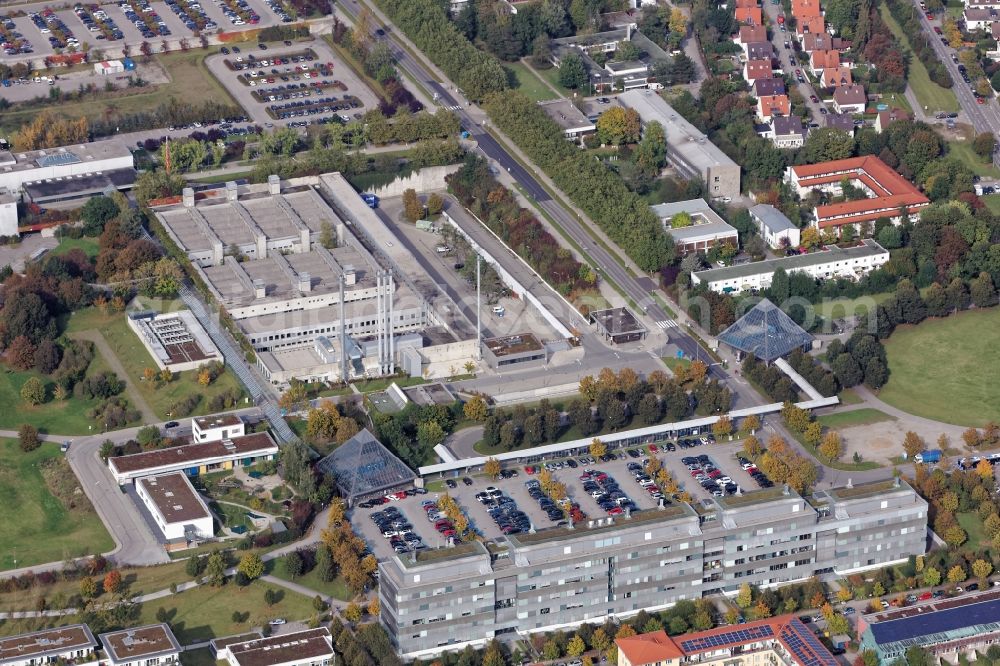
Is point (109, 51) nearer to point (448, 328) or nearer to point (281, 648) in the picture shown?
point (448, 328)

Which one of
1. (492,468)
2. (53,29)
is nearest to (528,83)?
(53,29)

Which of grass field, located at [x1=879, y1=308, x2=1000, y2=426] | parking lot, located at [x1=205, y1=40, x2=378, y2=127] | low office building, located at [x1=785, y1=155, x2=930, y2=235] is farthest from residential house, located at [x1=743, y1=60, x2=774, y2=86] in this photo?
grass field, located at [x1=879, y1=308, x2=1000, y2=426]

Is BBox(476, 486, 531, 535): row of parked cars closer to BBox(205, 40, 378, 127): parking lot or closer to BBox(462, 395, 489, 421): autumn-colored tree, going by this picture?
BBox(462, 395, 489, 421): autumn-colored tree

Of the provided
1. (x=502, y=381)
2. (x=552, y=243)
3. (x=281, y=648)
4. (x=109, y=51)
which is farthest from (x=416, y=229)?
(x=281, y=648)

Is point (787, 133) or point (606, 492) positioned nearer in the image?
point (606, 492)

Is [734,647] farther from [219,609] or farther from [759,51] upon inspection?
[759,51]

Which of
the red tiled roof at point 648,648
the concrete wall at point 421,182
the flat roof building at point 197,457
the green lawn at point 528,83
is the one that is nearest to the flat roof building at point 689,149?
the green lawn at point 528,83

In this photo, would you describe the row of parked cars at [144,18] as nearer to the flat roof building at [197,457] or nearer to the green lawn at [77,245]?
the green lawn at [77,245]
